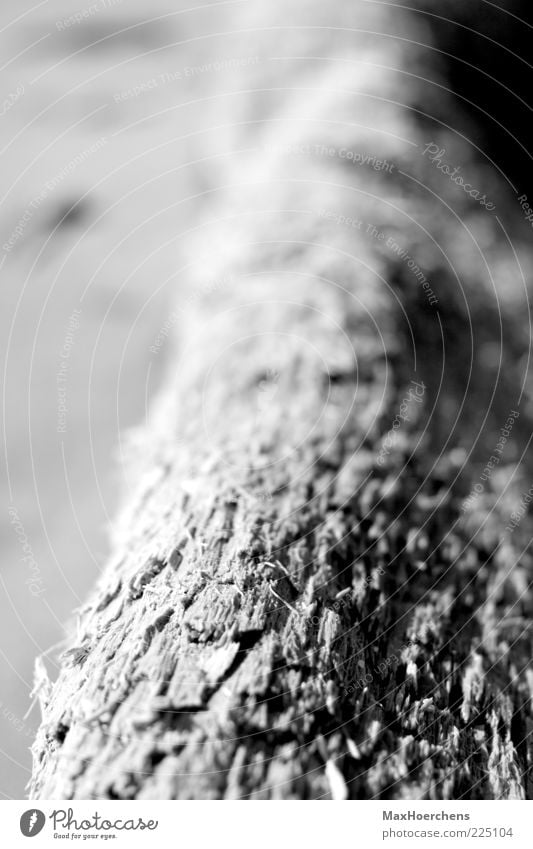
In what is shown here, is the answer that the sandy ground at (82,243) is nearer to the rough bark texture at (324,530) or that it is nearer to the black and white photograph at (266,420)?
the black and white photograph at (266,420)

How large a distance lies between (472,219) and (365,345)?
1.89 m

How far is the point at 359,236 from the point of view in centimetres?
401

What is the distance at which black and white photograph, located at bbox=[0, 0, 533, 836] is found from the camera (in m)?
2.14

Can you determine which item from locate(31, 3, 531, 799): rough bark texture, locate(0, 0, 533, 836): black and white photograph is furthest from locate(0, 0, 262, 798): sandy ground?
locate(31, 3, 531, 799): rough bark texture

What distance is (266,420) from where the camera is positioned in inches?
124

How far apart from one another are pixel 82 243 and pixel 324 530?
376 cm

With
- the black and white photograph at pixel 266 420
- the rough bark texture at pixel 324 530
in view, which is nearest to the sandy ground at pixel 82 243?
the black and white photograph at pixel 266 420

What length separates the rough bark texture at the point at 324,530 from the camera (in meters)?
2.07

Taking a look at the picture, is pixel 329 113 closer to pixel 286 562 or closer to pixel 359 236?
pixel 359 236

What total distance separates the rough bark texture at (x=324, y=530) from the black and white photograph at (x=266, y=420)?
0.01m

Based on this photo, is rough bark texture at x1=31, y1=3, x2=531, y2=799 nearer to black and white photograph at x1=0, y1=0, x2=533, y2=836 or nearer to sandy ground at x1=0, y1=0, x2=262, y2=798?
black and white photograph at x1=0, y1=0, x2=533, y2=836
